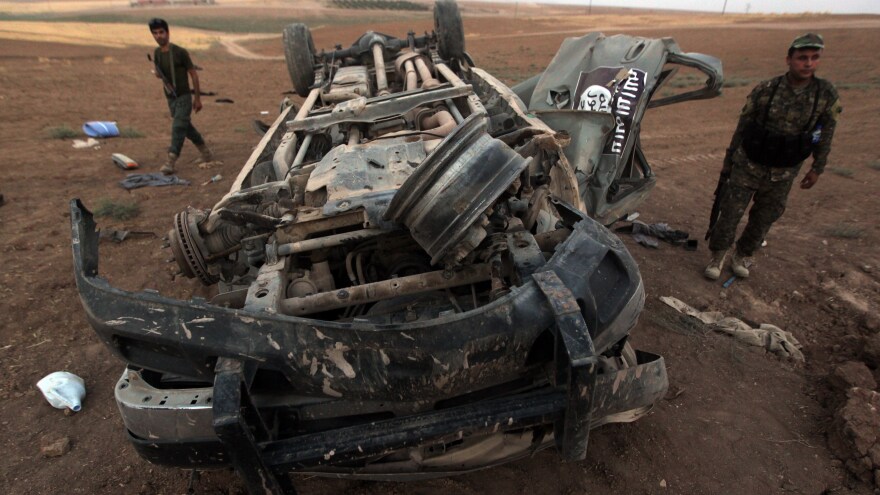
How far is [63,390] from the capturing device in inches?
126

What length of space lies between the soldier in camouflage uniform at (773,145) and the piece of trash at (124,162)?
7845mm

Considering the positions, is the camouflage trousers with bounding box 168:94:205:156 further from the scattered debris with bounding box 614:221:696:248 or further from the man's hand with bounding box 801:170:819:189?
the man's hand with bounding box 801:170:819:189

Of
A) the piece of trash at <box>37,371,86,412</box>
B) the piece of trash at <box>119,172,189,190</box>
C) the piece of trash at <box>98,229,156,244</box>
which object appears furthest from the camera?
the piece of trash at <box>119,172,189,190</box>

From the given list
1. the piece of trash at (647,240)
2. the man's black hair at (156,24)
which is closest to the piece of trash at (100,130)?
the man's black hair at (156,24)

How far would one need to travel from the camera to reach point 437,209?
1951 millimetres

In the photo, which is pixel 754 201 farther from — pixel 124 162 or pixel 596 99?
pixel 124 162

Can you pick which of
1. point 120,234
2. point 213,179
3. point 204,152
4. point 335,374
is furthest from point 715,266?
point 204,152

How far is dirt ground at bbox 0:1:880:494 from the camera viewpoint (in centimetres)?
262

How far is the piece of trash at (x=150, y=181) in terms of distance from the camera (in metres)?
6.89

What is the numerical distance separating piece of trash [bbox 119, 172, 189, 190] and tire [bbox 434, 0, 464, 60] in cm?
395

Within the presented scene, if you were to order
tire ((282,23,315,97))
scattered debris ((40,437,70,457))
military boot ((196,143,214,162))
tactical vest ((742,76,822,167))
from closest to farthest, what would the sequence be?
scattered debris ((40,437,70,457))
tactical vest ((742,76,822,167))
tire ((282,23,315,97))
military boot ((196,143,214,162))

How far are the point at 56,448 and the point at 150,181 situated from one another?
495 centimetres

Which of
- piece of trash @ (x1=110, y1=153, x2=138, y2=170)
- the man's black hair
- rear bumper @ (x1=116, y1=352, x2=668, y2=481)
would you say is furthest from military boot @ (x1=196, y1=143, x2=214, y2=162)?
rear bumper @ (x1=116, y1=352, x2=668, y2=481)

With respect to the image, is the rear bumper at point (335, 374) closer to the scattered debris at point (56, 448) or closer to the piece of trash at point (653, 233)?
the scattered debris at point (56, 448)
